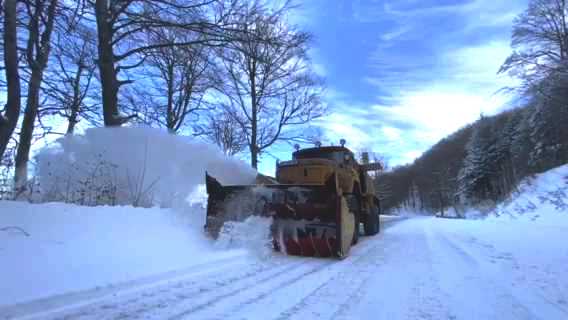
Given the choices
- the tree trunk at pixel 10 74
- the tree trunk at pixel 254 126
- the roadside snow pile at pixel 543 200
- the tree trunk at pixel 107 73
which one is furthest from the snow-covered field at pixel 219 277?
the tree trunk at pixel 254 126

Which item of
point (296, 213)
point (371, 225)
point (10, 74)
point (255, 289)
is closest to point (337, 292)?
point (255, 289)

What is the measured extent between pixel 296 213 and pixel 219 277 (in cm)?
284

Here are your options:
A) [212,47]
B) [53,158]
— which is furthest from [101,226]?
[212,47]

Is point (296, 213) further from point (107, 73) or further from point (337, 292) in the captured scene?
point (107, 73)

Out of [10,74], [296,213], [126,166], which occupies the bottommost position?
[296,213]

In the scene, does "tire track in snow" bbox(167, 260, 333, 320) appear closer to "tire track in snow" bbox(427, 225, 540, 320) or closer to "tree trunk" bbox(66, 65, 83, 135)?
"tire track in snow" bbox(427, 225, 540, 320)

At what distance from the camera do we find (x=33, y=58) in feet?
29.0

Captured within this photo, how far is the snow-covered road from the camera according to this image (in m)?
3.86

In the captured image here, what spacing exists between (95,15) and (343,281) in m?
7.68

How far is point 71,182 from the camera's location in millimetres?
8008

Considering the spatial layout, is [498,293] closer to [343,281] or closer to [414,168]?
[343,281]

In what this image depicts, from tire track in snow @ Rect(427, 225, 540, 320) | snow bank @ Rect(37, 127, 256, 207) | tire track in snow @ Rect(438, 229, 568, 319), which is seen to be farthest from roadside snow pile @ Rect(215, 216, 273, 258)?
tire track in snow @ Rect(438, 229, 568, 319)

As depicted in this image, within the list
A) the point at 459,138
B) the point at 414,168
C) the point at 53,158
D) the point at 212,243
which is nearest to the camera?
the point at 212,243

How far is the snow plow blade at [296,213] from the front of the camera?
777 cm
